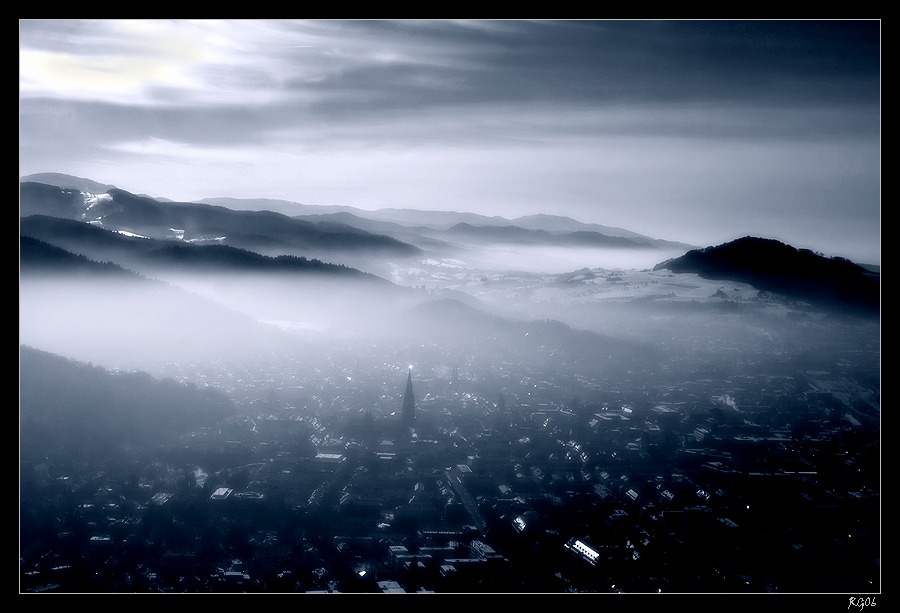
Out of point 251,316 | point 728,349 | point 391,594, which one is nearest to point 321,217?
point 251,316

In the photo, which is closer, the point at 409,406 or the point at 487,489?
the point at 487,489

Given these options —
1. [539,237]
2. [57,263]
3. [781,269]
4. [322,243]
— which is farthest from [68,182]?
[781,269]

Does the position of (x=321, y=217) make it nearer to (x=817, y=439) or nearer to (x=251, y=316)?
(x=251, y=316)

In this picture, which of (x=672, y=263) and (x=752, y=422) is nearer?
(x=752, y=422)

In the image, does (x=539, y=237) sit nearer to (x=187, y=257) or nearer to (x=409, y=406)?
(x=409, y=406)

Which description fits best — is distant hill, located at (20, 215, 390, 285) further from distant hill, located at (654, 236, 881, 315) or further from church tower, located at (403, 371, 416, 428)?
distant hill, located at (654, 236, 881, 315)

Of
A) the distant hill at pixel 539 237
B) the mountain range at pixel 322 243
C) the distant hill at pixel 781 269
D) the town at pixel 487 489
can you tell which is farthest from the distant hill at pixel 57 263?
the distant hill at pixel 781 269
